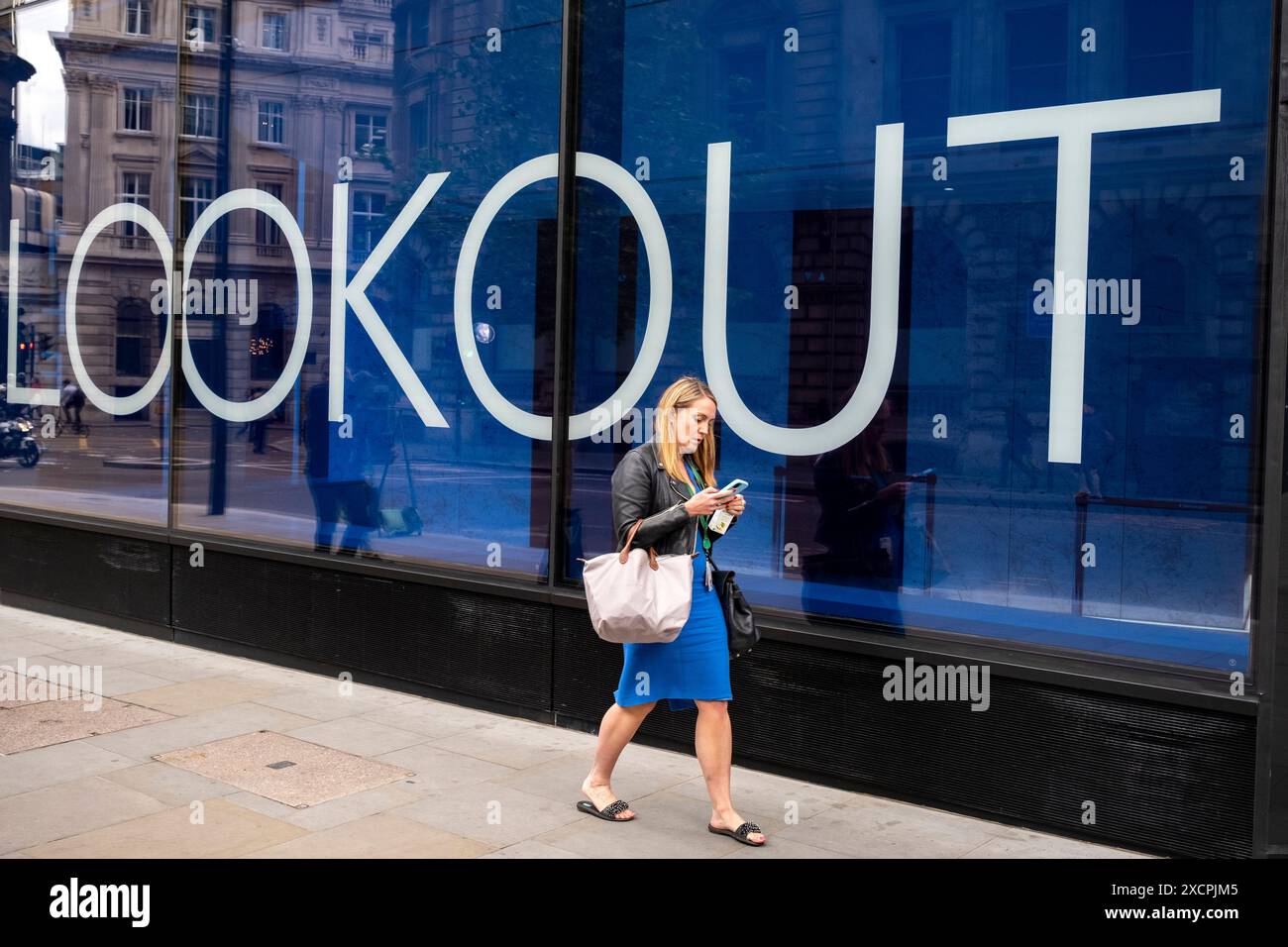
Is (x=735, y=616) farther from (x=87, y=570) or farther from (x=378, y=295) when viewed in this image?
(x=87, y=570)

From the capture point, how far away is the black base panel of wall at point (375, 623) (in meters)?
7.33

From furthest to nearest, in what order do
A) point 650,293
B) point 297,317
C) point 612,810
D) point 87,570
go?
point 87,570
point 297,317
point 650,293
point 612,810

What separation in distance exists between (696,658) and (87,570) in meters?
6.57

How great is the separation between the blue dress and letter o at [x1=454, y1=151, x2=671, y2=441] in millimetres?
2094

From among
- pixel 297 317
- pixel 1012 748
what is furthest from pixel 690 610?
pixel 297 317

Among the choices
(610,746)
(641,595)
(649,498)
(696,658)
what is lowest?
(610,746)

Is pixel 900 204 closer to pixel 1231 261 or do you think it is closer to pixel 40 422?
pixel 1231 261

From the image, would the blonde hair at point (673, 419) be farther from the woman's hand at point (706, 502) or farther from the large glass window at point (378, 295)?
the large glass window at point (378, 295)

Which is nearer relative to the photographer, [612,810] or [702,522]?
[702,522]

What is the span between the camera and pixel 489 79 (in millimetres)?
7934

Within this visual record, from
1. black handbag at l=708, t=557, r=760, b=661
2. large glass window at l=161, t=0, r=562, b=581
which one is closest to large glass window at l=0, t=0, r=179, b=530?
large glass window at l=161, t=0, r=562, b=581

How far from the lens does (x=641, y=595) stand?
504cm
